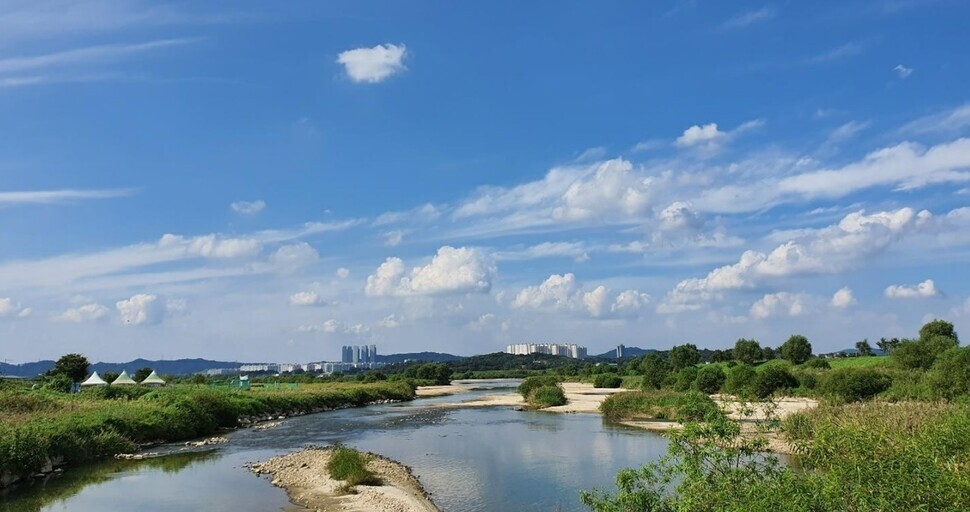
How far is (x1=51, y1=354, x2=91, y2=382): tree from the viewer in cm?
8506

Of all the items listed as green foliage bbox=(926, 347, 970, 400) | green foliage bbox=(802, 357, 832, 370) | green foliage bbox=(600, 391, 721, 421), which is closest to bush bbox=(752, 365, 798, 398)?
green foliage bbox=(802, 357, 832, 370)

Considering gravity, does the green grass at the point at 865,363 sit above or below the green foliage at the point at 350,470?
above

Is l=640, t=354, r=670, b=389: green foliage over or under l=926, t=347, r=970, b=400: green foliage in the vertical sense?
under

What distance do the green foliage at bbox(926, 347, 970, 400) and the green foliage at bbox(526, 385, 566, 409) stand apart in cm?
4045

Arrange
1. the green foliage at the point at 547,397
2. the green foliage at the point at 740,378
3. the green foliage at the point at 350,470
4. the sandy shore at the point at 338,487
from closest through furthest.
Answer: the sandy shore at the point at 338,487
the green foliage at the point at 350,470
the green foliage at the point at 740,378
the green foliage at the point at 547,397

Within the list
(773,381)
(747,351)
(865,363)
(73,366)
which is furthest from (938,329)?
(73,366)

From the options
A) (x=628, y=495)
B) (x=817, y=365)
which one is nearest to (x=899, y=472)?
(x=628, y=495)

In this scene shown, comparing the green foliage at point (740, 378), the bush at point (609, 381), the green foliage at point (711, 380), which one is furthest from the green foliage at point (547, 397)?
the bush at point (609, 381)

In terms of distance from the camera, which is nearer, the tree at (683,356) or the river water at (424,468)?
the river water at (424,468)

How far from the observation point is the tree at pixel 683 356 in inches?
4745

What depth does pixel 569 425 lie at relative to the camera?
5641 cm

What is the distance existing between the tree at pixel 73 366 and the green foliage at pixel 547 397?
194 ft

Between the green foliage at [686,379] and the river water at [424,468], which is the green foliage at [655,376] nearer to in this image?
the green foliage at [686,379]

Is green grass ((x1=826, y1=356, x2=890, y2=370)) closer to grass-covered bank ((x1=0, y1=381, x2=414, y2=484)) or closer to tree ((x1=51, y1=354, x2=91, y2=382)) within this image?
grass-covered bank ((x1=0, y1=381, x2=414, y2=484))
